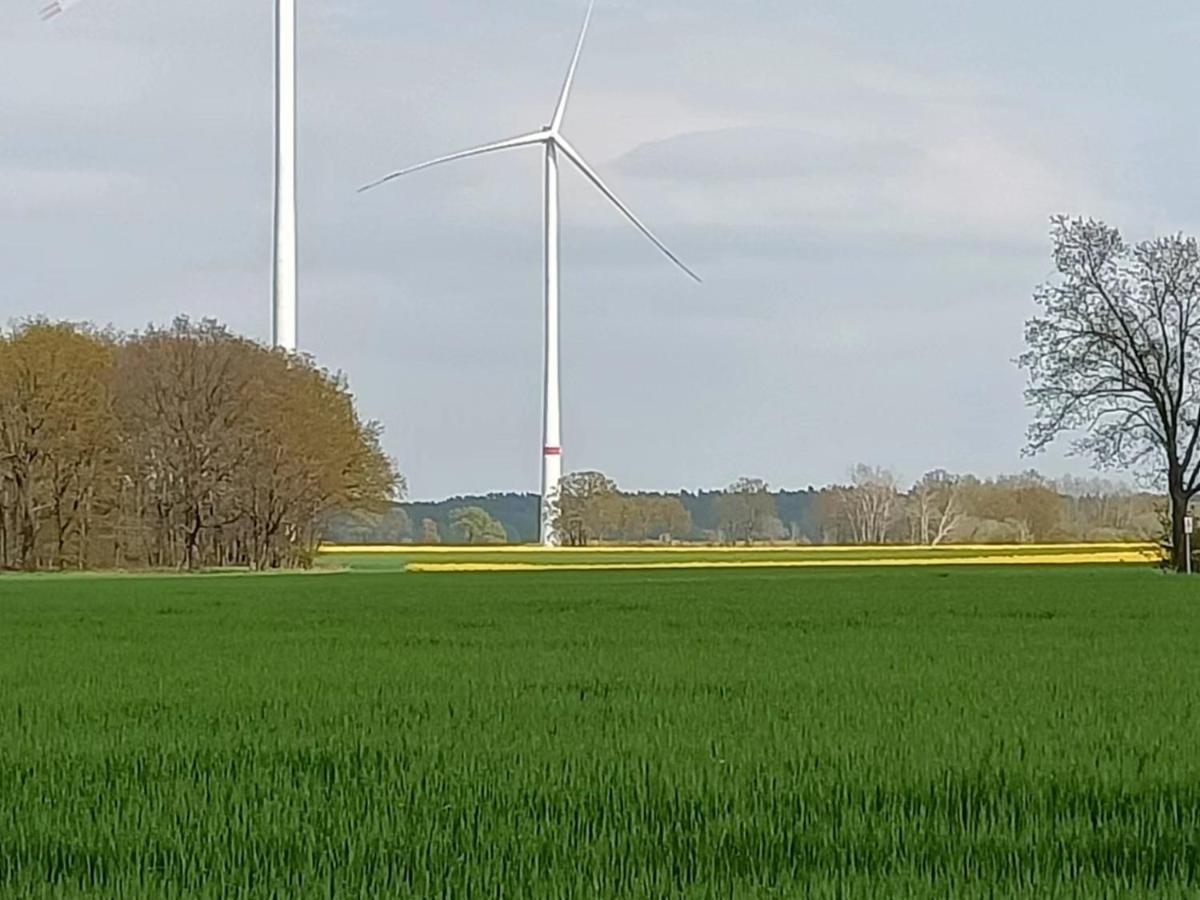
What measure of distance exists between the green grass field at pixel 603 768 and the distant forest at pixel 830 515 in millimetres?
113124

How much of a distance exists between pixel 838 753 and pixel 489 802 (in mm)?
2821

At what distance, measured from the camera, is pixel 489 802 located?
10.4m

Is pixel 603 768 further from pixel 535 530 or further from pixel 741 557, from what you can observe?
pixel 535 530

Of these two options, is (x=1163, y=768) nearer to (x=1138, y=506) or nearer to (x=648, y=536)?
(x=648, y=536)

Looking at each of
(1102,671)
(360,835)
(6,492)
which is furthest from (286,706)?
(6,492)

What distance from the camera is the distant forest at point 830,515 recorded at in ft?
465

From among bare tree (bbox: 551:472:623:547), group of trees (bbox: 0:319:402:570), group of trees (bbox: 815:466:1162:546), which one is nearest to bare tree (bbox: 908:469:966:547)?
group of trees (bbox: 815:466:1162:546)

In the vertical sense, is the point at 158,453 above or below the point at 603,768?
above

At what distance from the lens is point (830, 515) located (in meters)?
171

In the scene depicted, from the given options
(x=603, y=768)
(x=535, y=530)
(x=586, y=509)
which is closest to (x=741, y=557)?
(x=586, y=509)

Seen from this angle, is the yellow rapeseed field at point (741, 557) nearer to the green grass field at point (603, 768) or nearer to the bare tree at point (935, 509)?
the bare tree at point (935, 509)

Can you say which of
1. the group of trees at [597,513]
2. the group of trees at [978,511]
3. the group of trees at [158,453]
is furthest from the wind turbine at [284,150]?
the group of trees at [978,511]

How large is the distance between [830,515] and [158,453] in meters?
96.6

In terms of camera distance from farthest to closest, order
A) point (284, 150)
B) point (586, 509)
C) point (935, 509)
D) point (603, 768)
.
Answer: point (935, 509) → point (586, 509) → point (284, 150) → point (603, 768)
